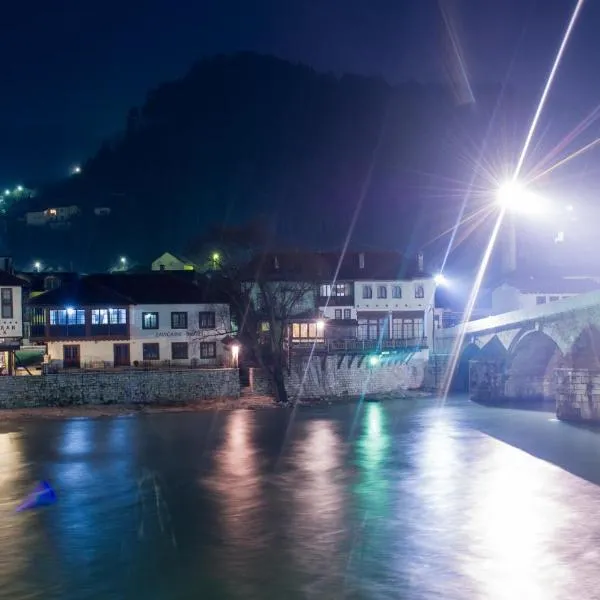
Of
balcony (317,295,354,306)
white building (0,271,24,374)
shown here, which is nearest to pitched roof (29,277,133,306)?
white building (0,271,24,374)

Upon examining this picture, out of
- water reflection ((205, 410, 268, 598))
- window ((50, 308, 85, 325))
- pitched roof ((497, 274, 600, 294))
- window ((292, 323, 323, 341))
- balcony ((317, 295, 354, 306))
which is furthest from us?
pitched roof ((497, 274, 600, 294))

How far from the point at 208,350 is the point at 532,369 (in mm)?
20800

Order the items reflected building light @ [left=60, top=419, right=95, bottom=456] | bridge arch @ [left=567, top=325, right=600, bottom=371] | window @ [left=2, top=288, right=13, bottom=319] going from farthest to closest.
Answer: window @ [left=2, top=288, right=13, bottom=319], bridge arch @ [left=567, top=325, right=600, bottom=371], reflected building light @ [left=60, top=419, right=95, bottom=456]

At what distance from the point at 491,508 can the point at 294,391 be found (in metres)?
27.2

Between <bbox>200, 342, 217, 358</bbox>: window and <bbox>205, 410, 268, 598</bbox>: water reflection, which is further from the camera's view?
<bbox>200, 342, 217, 358</bbox>: window

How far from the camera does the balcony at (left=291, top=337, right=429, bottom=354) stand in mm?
49062

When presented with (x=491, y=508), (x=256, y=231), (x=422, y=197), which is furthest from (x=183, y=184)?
(x=491, y=508)

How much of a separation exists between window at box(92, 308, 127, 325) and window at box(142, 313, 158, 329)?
1237 mm

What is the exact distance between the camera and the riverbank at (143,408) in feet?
132

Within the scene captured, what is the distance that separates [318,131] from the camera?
118 m

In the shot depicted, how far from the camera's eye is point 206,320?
166ft

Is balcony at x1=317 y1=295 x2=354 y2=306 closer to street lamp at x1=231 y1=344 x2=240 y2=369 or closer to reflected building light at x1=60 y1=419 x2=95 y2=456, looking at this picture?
street lamp at x1=231 y1=344 x2=240 y2=369

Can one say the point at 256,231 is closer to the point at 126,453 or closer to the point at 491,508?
the point at 126,453

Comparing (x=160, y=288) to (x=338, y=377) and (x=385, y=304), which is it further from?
(x=385, y=304)
